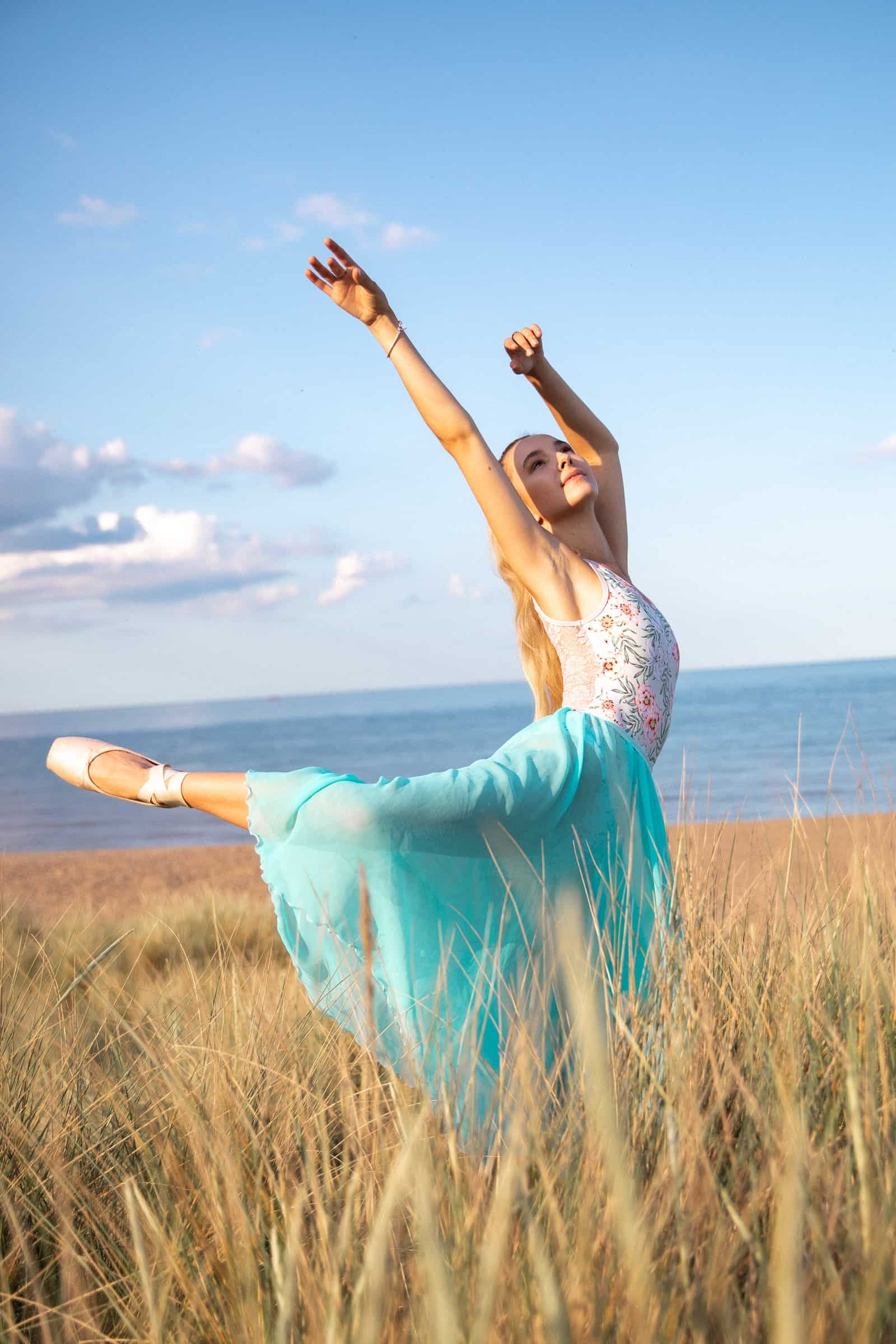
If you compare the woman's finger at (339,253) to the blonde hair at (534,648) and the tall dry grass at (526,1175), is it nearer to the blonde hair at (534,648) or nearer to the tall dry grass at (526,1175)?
the blonde hair at (534,648)

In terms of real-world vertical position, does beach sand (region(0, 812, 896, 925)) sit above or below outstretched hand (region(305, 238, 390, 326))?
below

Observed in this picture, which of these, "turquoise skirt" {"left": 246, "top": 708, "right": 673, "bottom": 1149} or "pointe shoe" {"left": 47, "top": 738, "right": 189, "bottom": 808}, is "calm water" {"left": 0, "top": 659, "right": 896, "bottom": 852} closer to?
"turquoise skirt" {"left": 246, "top": 708, "right": 673, "bottom": 1149}

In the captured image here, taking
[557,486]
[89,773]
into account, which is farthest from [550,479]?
[89,773]

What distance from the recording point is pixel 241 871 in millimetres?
10281

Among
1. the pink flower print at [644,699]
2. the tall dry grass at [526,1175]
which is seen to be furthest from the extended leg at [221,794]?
the pink flower print at [644,699]

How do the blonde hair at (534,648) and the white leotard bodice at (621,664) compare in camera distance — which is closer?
the white leotard bodice at (621,664)

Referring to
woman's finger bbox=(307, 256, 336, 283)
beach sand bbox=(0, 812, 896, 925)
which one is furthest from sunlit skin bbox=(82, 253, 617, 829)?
beach sand bbox=(0, 812, 896, 925)

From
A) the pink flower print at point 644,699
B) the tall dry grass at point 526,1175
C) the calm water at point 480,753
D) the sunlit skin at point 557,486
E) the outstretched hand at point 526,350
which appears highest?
the outstretched hand at point 526,350

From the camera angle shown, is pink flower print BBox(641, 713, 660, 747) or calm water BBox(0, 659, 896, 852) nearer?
pink flower print BBox(641, 713, 660, 747)

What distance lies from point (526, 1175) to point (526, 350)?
2.64 metres

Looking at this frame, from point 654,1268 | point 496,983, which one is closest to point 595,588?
point 496,983

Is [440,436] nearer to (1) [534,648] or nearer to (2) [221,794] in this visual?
(1) [534,648]

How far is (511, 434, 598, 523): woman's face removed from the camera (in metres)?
3.22

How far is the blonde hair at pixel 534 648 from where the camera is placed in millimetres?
3314
